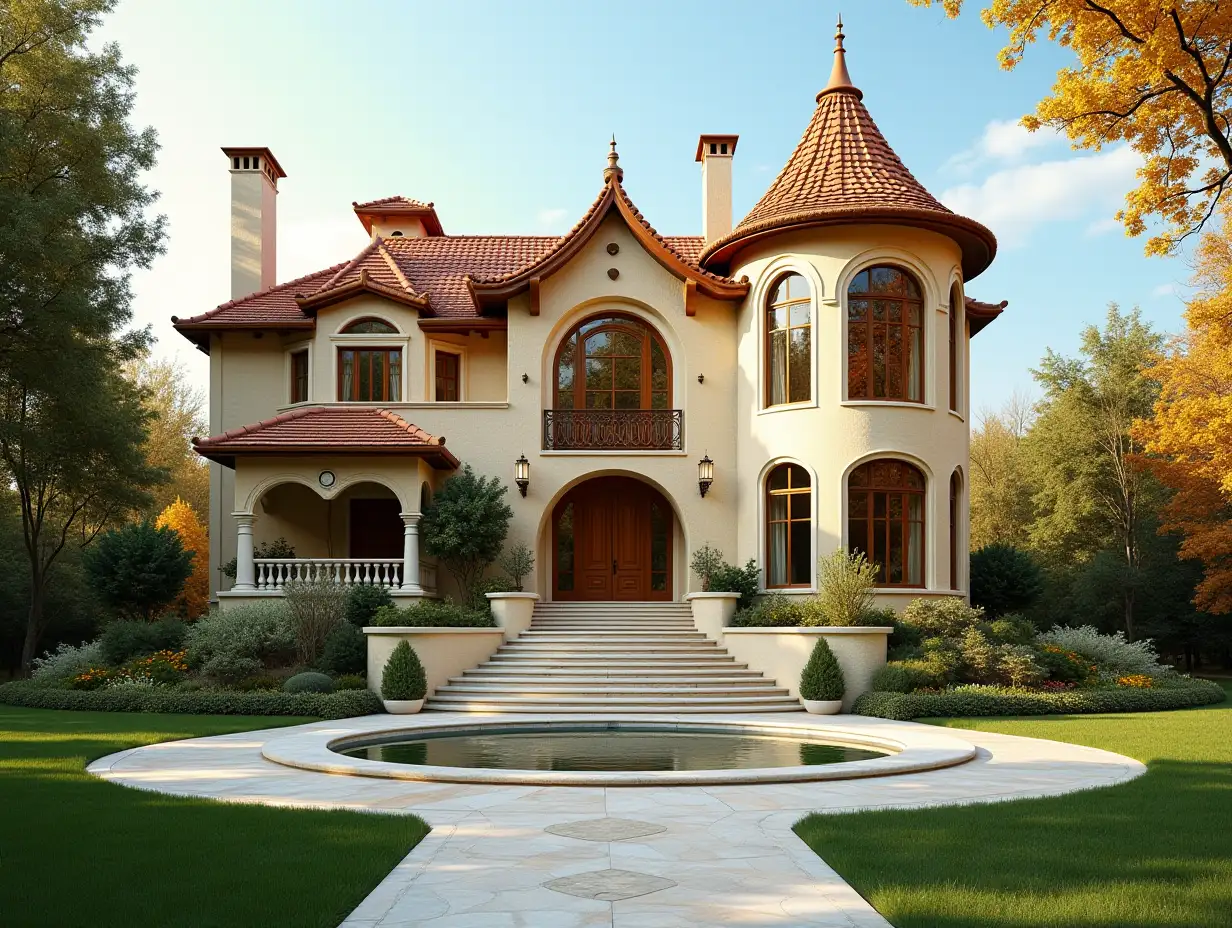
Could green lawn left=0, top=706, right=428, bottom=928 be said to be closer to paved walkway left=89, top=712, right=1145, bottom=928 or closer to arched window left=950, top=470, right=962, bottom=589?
paved walkway left=89, top=712, right=1145, bottom=928

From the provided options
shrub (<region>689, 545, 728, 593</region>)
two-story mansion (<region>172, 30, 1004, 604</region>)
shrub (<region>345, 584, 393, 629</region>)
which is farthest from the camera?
shrub (<region>689, 545, 728, 593</region>)

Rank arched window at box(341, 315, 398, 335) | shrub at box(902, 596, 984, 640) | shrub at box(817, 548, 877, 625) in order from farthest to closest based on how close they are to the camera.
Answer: arched window at box(341, 315, 398, 335) < shrub at box(902, 596, 984, 640) < shrub at box(817, 548, 877, 625)

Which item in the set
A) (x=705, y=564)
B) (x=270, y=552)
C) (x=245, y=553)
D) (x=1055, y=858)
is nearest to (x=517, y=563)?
(x=705, y=564)

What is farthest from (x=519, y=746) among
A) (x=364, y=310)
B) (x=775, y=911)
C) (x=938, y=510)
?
(x=364, y=310)

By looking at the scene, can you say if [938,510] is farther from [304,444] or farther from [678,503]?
[304,444]

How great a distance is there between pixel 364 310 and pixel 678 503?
7774mm

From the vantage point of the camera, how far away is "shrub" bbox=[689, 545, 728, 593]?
21250 mm

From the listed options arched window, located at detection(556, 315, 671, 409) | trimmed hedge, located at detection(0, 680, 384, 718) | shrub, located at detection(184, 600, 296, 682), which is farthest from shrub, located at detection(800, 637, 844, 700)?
shrub, located at detection(184, 600, 296, 682)

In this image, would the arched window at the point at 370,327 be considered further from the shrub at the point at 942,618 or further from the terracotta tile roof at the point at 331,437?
the shrub at the point at 942,618

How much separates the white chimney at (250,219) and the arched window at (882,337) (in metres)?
13.6

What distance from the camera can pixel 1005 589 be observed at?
74.5 feet

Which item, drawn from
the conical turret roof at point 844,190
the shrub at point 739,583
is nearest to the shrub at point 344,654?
the shrub at point 739,583

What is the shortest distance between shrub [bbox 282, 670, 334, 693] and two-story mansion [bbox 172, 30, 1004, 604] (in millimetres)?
3862

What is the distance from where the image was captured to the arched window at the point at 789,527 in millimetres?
20516
